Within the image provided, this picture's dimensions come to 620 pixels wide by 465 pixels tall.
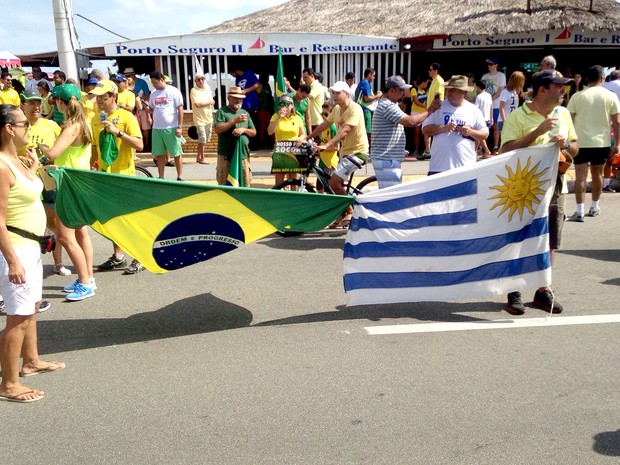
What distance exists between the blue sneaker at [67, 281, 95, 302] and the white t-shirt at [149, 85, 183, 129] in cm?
628

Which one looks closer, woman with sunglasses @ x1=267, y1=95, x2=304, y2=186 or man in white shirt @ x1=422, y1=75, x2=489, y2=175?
man in white shirt @ x1=422, y1=75, x2=489, y2=175

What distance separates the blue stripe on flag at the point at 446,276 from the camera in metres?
5.09

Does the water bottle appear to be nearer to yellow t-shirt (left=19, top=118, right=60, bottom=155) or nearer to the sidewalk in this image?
yellow t-shirt (left=19, top=118, right=60, bottom=155)

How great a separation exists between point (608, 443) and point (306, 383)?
182cm

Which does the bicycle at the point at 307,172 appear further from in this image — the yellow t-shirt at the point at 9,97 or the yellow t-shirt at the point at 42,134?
the yellow t-shirt at the point at 9,97

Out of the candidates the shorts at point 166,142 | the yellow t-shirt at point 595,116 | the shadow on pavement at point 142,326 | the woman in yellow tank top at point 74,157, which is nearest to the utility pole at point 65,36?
the shorts at point 166,142

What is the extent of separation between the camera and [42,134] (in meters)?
6.28

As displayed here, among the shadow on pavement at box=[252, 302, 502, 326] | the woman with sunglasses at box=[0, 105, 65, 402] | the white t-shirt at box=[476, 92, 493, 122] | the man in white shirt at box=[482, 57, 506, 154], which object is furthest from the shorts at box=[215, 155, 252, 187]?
the man in white shirt at box=[482, 57, 506, 154]

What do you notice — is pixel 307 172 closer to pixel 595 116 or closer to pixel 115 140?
pixel 115 140

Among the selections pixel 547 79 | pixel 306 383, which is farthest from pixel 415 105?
pixel 306 383

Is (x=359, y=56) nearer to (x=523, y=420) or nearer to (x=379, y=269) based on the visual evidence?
(x=379, y=269)

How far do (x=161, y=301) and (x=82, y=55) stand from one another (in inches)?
432

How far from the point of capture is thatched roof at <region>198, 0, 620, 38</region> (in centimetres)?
1647

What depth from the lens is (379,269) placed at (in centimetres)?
510
